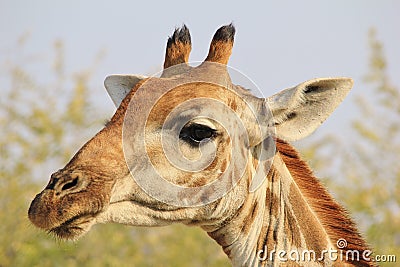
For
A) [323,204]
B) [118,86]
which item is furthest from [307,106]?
[118,86]

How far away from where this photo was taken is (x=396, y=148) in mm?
19766

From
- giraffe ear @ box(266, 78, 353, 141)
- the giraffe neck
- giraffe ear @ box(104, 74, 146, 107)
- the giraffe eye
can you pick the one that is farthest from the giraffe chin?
giraffe ear @ box(104, 74, 146, 107)

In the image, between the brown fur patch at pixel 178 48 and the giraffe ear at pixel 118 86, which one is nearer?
the brown fur patch at pixel 178 48

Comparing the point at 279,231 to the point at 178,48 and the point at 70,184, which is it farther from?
the point at 178,48

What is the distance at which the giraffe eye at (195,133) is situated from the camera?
5.86m

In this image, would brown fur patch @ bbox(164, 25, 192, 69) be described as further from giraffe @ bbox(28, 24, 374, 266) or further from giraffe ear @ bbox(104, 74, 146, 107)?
giraffe ear @ bbox(104, 74, 146, 107)

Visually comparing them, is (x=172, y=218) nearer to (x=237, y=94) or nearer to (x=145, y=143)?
(x=145, y=143)

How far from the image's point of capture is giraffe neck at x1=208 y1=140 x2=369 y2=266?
600 cm

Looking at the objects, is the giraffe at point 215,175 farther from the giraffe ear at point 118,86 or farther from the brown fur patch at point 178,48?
the giraffe ear at point 118,86

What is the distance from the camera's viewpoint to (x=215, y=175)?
19.5ft

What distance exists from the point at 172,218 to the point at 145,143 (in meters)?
0.65

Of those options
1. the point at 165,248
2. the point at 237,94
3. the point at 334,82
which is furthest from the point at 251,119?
the point at 165,248

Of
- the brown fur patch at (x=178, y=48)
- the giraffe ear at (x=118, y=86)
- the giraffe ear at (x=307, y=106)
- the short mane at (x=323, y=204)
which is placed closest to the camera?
the giraffe ear at (x=307, y=106)

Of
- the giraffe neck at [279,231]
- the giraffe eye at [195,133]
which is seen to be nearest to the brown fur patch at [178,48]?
the giraffe eye at [195,133]
